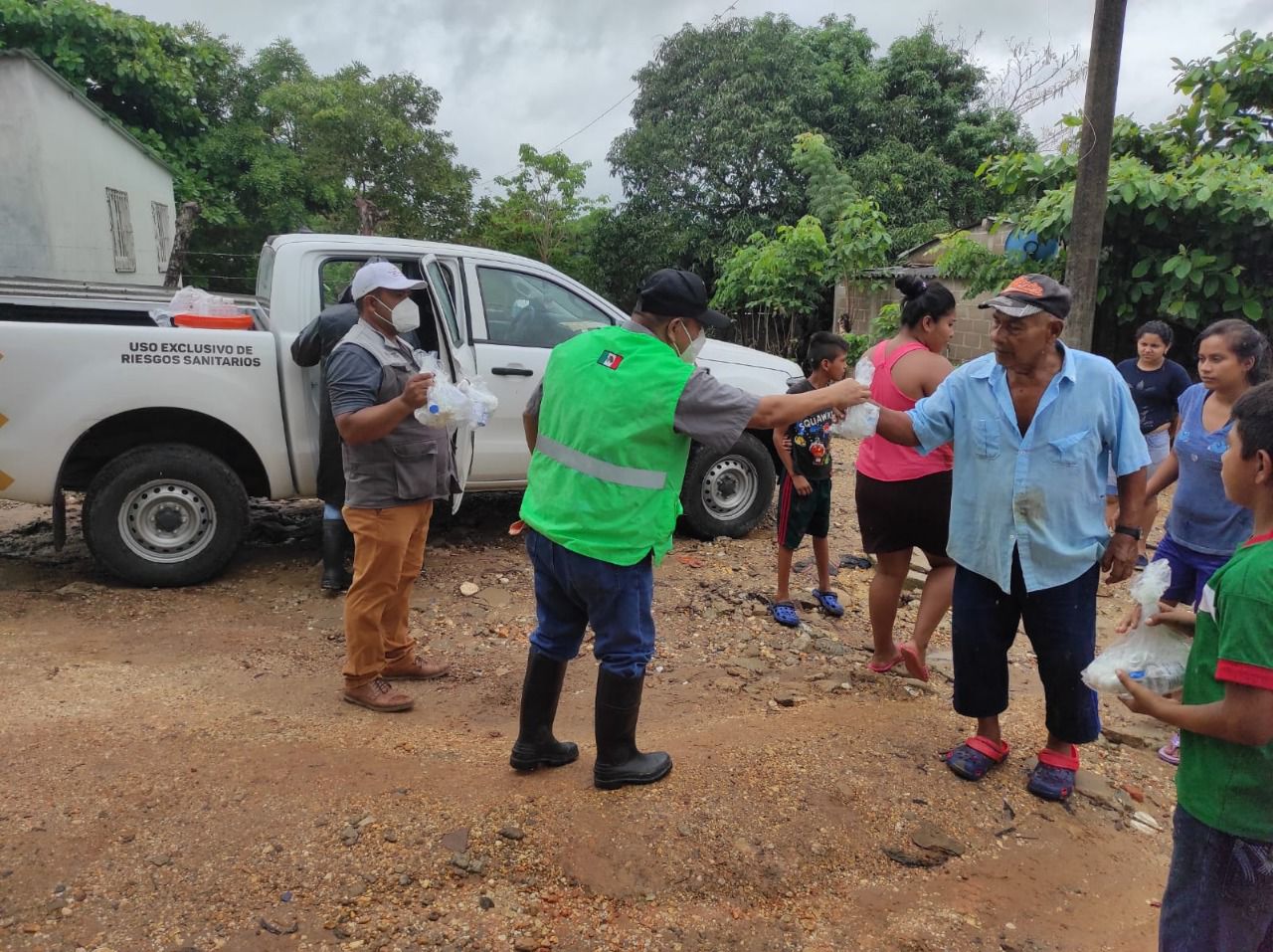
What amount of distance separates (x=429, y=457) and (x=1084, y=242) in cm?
529

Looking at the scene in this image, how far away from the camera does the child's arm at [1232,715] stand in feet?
5.22

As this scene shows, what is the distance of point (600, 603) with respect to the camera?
8.80 feet

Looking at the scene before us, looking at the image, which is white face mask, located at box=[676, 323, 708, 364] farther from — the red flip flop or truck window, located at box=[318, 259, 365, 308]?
truck window, located at box=[318, 259, 365, 308]

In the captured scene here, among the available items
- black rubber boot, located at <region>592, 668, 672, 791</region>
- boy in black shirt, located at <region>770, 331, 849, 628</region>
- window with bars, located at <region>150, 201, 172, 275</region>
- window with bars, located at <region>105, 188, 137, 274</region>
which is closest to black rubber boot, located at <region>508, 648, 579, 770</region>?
black rubber boot, located at <region>592, 668, 672, 791</region>

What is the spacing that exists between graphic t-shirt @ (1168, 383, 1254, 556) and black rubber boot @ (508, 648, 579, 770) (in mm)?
2657

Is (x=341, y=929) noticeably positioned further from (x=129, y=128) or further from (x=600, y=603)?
(x=129, y=128)

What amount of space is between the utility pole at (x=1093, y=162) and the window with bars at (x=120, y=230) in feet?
54.3

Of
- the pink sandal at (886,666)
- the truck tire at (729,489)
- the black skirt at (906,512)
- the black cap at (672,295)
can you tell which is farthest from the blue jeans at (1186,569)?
the truck tire at (729,489)

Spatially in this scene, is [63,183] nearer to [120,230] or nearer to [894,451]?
[120,230]

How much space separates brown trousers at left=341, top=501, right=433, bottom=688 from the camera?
3.40 meters

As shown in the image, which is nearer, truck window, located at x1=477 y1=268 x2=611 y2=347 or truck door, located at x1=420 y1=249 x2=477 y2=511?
truck door, located at x1=420 y1=249 x2=477 y2=511

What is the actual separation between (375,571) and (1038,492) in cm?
246

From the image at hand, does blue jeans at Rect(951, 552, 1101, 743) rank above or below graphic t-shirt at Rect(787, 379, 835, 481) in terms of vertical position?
below

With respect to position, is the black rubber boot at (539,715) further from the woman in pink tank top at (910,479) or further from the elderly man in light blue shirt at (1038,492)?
the woman in pink tank top at (910,479)
